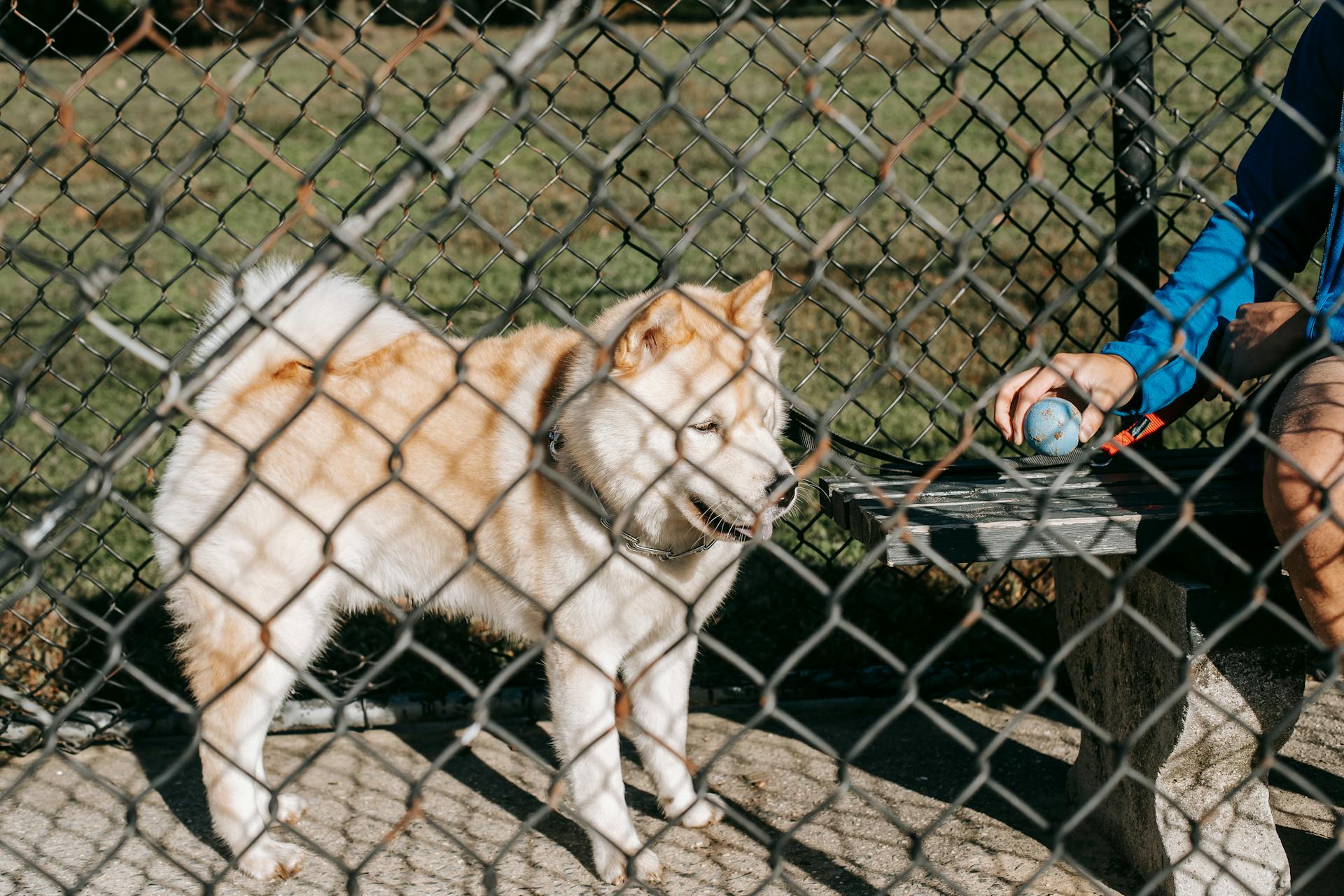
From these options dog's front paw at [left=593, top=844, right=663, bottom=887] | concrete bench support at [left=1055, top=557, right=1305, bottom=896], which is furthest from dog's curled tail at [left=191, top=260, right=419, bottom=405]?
concrete bench support at [left=1055, top=557, right=1305, bottom=896]

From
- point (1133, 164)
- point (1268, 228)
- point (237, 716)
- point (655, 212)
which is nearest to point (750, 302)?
point (1268, 228)

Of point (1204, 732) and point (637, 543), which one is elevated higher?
point (1204, 732)

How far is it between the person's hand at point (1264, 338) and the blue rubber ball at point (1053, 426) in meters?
0.34

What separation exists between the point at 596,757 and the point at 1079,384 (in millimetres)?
1296

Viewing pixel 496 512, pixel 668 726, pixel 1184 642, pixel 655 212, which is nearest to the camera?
pixel 1184 642

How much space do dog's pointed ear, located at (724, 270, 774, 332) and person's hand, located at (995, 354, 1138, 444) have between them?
22.7 inches

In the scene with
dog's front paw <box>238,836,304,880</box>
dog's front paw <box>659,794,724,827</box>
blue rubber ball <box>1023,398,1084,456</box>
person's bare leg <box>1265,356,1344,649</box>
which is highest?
person's bare leg <box>1265,356,1344,649</box>

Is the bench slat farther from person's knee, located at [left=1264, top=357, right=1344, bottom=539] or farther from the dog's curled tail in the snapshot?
the dog's curled tail

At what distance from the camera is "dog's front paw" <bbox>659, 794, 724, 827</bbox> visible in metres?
2.62

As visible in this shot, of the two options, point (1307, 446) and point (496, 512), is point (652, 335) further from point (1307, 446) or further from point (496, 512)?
point (1307, 446)

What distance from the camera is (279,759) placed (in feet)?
9.81

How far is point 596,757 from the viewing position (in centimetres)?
247

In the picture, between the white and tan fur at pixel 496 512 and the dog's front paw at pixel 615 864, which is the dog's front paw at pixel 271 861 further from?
the dog's front paw at pixel 615 864

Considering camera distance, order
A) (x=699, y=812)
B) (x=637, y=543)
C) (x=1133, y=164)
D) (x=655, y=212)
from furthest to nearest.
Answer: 1. (x=655, y=212)
2. (x=1133, y=164)
3. (x=699, y=812)
4. (x=637, y=543)
